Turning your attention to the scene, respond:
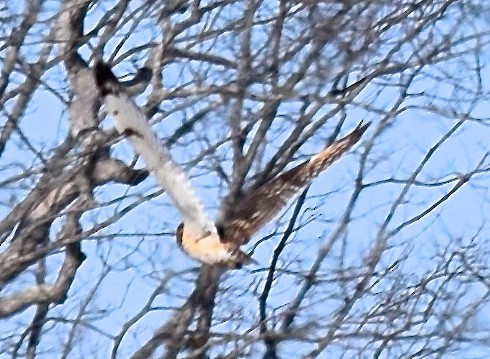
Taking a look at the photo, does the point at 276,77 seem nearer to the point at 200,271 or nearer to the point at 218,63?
the point at 218,63

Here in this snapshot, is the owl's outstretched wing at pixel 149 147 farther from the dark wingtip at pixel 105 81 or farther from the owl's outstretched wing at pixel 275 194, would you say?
the owl's outstretched wing at pixel 275 194

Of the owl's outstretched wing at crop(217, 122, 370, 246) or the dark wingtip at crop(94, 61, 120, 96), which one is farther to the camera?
the owl's outstretched wing at crop(217, 122, 370, 246)

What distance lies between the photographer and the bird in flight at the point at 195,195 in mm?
5570

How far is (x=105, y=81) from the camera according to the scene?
5637mm

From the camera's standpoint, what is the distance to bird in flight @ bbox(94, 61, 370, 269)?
18.3ft

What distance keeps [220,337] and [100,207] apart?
0.90 m

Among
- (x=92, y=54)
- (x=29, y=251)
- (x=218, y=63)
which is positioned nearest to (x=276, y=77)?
(x=218, y=63)

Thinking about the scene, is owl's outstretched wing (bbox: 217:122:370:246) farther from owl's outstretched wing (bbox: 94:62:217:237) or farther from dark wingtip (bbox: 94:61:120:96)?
dark wingtip (bbox: 94:61:120:96)

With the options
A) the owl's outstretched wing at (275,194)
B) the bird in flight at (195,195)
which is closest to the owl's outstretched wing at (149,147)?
the bird in flight at (195,195)

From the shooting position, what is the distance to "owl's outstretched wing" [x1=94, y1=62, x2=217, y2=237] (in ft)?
18.2

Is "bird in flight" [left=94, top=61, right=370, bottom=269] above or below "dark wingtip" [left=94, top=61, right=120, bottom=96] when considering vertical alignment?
below

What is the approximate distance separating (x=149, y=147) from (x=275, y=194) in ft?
2.66

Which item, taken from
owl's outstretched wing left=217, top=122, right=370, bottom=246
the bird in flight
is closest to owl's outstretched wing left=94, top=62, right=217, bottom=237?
the bird in flight

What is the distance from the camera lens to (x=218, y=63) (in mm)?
7309
